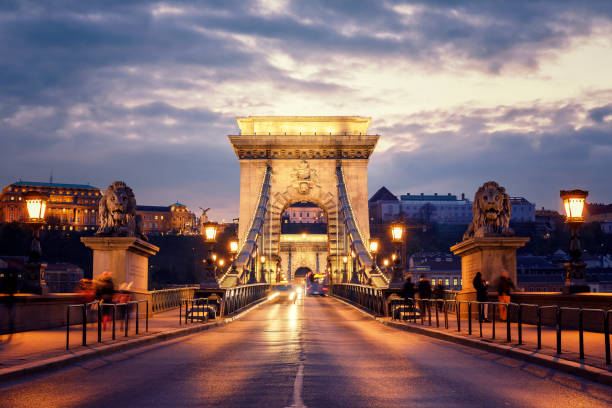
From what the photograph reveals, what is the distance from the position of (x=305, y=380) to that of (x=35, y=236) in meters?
10.4

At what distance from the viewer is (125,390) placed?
399 inches

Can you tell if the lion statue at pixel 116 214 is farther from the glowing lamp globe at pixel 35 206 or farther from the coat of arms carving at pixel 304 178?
the coat of arms carving at pixel 304 178

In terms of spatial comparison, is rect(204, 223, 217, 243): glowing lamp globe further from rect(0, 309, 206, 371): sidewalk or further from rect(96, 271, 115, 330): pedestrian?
rect(96, 271, 115, 330): pedestrian

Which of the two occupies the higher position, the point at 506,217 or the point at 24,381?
the point at 506,217

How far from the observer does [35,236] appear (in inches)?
735

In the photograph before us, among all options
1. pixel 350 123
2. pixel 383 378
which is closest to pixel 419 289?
pixel 383 378

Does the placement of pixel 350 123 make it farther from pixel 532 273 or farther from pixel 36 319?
pixel 532 273

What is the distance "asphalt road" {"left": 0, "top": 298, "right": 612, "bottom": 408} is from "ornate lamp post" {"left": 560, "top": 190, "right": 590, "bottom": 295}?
4298mm

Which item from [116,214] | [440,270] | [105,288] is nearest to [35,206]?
[105,288]

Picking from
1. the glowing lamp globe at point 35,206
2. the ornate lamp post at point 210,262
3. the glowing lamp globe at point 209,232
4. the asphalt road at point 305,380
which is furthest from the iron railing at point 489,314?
the glowing lamp globe at point 35,206

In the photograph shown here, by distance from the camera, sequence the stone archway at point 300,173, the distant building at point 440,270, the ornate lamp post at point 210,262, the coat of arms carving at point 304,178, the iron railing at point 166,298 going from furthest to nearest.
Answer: the distant building at point 440,270, the coat of arms carving at point 304,178, the stone archway at point 300,173, the iron railing at point 166,298, the ornate lamp post at point 210,262

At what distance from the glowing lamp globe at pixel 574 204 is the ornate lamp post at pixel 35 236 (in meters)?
13.1

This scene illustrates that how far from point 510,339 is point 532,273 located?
127m

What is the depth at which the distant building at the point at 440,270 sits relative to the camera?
14850 centimetres
